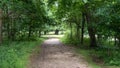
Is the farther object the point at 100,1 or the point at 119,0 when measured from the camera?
the point at 100,1

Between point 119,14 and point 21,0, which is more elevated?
point 21,0

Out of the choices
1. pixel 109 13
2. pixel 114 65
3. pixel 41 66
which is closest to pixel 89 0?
pixel 109 13

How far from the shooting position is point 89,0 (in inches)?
723

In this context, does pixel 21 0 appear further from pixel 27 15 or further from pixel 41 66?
pixel 41 66

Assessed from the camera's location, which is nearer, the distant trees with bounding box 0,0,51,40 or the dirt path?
the dirt path

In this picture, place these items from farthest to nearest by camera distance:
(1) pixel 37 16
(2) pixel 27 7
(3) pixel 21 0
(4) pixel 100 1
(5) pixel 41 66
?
(1) pixel 37 16 → (2) pixel 27 7 → (3) pixel 21 0 → (4) pixel 100 1 → (5) pixel 41 66

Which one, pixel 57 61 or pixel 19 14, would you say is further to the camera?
pixel 19 14

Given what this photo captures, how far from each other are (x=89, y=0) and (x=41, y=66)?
851 centimetres

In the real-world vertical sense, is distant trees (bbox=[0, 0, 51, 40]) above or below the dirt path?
above

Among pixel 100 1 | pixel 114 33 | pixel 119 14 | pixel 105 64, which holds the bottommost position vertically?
pixel 105 64

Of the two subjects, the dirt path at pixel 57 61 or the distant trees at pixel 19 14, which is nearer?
the dirt path at pixel 57 61

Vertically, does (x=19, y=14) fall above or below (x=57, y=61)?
above

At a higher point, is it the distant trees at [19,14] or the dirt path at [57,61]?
the distant trees at [19,14]

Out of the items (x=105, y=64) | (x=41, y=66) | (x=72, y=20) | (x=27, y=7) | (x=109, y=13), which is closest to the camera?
(x=41, y=66)
